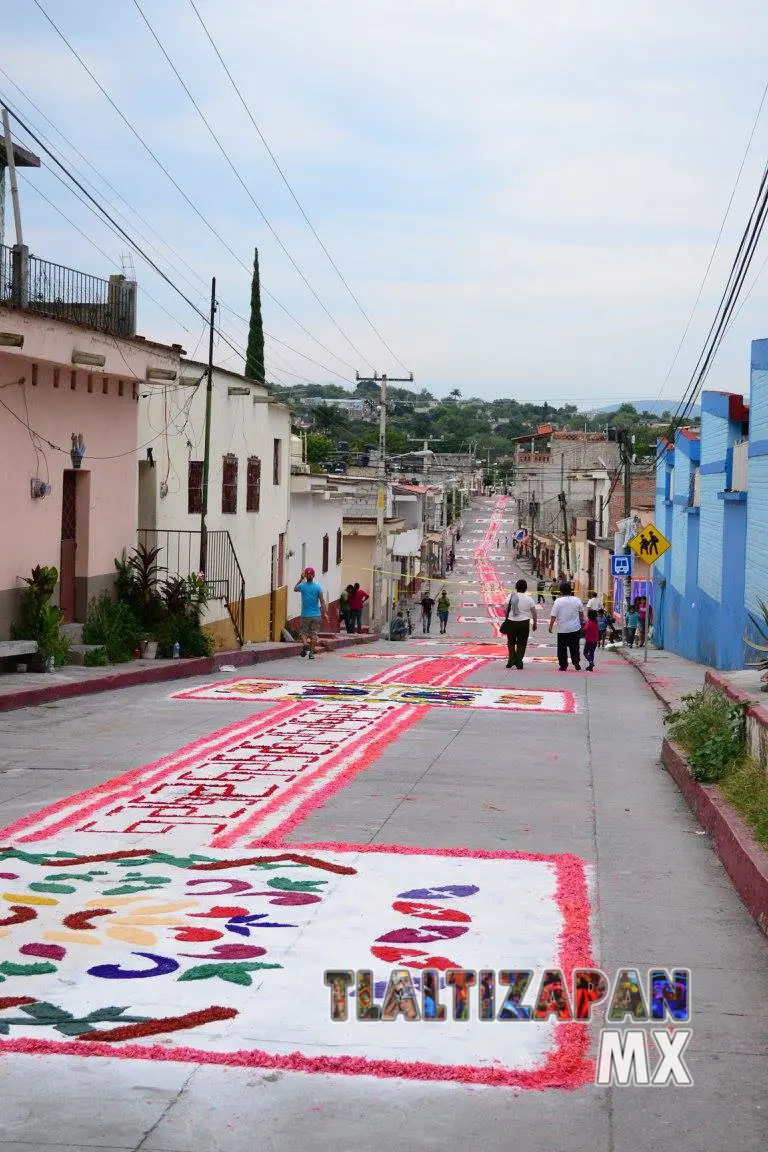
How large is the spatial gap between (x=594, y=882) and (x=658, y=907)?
Result: 56 centimetres

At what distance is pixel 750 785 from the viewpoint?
9352 millimetres

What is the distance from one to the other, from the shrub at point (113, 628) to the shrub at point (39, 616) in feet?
5.81

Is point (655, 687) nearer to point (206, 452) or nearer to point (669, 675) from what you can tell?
point (669, 675)

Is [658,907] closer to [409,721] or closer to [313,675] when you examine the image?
[409,721]

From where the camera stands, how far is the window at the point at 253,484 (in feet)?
108

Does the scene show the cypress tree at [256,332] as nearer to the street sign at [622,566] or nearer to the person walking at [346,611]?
the person walking at [346,611]

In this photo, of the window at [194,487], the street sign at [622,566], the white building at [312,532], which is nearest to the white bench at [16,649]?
the window at [194,487]

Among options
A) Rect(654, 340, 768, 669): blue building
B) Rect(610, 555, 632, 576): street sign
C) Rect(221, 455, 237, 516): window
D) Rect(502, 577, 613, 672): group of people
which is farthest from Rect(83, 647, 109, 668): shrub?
Rect(610, 555, 632, 576): street sign

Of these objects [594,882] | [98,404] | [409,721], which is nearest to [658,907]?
[594,882]

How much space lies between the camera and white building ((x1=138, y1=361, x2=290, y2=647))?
2519 centimetres

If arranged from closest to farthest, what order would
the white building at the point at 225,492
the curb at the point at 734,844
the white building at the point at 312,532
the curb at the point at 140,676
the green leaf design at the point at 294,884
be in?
the curb at the point at 734,844 → the green leaf design at the point at 294,884 → the curb at the point at 140,676 → the white building at the point at 225,492 → the white building at the point at 312,532

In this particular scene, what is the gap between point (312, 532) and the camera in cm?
4516

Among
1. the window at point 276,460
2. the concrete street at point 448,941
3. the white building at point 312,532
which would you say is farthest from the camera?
the white building at point 312,532

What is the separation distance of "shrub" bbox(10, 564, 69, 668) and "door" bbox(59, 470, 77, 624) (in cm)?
205
